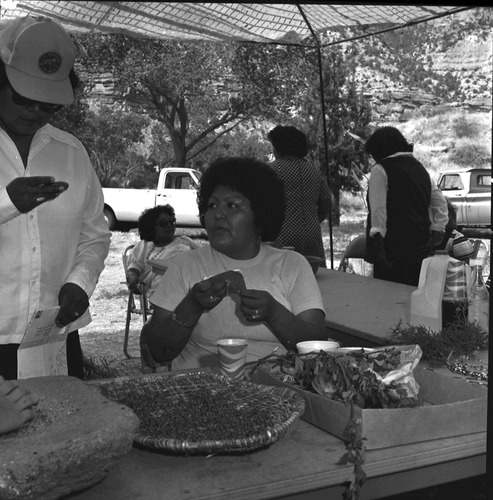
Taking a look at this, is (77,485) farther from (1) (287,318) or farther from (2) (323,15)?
(2) (323,15)

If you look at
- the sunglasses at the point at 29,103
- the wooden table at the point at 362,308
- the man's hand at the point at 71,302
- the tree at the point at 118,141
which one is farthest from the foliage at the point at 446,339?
the tree at the point at 118,141

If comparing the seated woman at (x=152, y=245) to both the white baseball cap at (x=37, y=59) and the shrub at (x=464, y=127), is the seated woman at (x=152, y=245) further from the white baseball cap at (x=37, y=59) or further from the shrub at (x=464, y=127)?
the shrub at (x=464, y=127)

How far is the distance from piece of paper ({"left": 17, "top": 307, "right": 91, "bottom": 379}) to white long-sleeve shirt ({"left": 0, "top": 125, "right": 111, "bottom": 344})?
0.18 meters

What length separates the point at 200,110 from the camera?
25250 mm

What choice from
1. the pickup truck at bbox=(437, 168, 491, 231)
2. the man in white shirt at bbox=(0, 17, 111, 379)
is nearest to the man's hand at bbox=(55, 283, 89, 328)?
the man in white shirt at bbox=(0, 17, 111, 379)

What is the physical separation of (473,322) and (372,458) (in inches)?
41.7

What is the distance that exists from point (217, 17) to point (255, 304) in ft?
11.1

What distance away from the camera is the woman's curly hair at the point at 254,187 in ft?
8.34

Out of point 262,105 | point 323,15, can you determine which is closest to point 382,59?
point 262,105

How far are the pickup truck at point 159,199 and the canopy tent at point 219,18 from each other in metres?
10.3

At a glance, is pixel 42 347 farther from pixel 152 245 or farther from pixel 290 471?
pixel 152 245

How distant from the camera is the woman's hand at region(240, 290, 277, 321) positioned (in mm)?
2277

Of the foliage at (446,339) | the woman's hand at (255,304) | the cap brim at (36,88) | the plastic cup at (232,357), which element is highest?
the cap brim at (36,88)

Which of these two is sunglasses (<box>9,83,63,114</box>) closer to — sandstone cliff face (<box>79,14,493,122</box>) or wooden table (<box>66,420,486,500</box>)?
wooden table (<box>66,420,486,500</box>)
